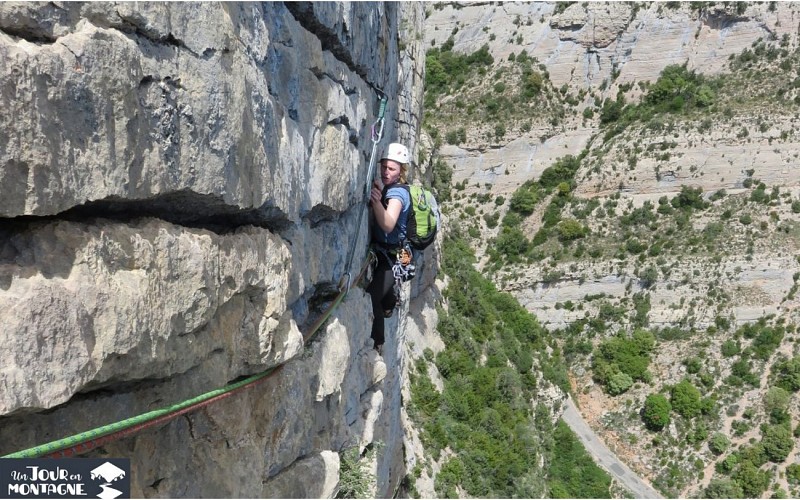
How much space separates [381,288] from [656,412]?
31.8 metres

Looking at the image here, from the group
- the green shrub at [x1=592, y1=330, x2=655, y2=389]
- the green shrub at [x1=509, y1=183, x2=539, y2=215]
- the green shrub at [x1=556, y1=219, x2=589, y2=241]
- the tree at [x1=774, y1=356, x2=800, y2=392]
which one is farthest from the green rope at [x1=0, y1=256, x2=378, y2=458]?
the green shrub at [x1=509, y1=183, x2=539, y2=215]

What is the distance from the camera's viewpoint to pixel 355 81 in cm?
529

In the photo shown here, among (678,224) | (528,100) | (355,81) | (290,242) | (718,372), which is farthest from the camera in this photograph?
(528,100)

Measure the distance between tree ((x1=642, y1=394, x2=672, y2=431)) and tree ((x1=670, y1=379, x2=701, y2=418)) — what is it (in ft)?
1.74

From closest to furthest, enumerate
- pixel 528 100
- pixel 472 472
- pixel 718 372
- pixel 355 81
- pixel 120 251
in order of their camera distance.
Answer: pixel 120 251, pixel 355 81, pixel 472 472, pixel 718 372, pixel 528 100

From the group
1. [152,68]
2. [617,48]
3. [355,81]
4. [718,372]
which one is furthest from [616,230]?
[152,68]

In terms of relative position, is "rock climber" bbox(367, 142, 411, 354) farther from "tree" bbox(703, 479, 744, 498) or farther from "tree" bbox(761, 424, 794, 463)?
"tree" bbox(761, 424, 794, 463)

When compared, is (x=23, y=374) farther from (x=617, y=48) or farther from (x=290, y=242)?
(x=617, y=48)

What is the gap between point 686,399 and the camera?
32.3 metres

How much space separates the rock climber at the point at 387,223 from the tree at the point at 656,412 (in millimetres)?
31067

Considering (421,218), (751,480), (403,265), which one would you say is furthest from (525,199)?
(421,218)

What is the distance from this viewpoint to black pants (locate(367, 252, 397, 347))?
702 cm

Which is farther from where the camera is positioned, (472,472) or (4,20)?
(472,472)

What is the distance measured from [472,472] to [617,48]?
150 ft
